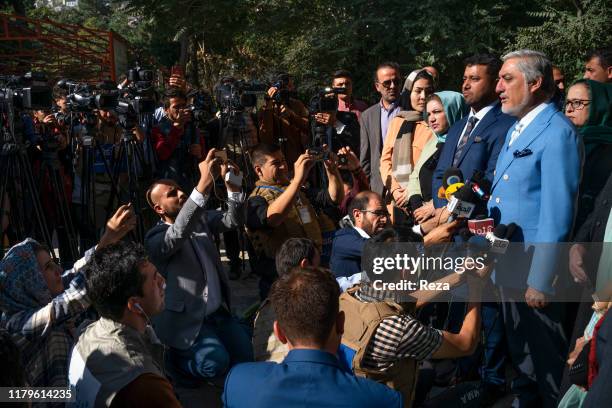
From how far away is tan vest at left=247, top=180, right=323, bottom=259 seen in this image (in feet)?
13.5

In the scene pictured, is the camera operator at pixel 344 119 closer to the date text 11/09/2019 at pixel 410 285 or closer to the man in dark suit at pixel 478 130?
the man in dark suit at pixel 478 130

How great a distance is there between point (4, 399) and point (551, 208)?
2201mm

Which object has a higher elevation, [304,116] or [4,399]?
[304,116]

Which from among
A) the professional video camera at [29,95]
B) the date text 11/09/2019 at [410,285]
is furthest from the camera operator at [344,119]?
the date text 11/09/2019 at [410,285]

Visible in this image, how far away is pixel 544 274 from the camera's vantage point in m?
3.07

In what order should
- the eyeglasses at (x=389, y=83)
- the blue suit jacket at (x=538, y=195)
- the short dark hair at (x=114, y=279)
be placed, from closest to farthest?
the short dark hair at (x=114, y=279) < the blue suit jacket at (x=538, y=195) < the eyeglasses at (x=389, y=83)

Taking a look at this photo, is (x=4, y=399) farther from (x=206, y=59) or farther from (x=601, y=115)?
(x=206, y=59)

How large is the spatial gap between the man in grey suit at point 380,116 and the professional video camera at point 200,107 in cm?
119

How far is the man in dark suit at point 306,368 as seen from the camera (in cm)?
186

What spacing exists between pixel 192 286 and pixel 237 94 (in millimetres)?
1935

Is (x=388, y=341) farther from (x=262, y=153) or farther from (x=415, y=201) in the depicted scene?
(x=262, y=153)

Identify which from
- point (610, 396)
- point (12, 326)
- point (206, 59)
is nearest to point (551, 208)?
point (610, 396)

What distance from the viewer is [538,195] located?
3.13 m

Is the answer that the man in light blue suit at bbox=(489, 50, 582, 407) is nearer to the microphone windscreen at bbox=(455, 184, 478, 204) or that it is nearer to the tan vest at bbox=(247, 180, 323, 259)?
the microphone windscreen at bbox=(455, 184, 478, 204)
